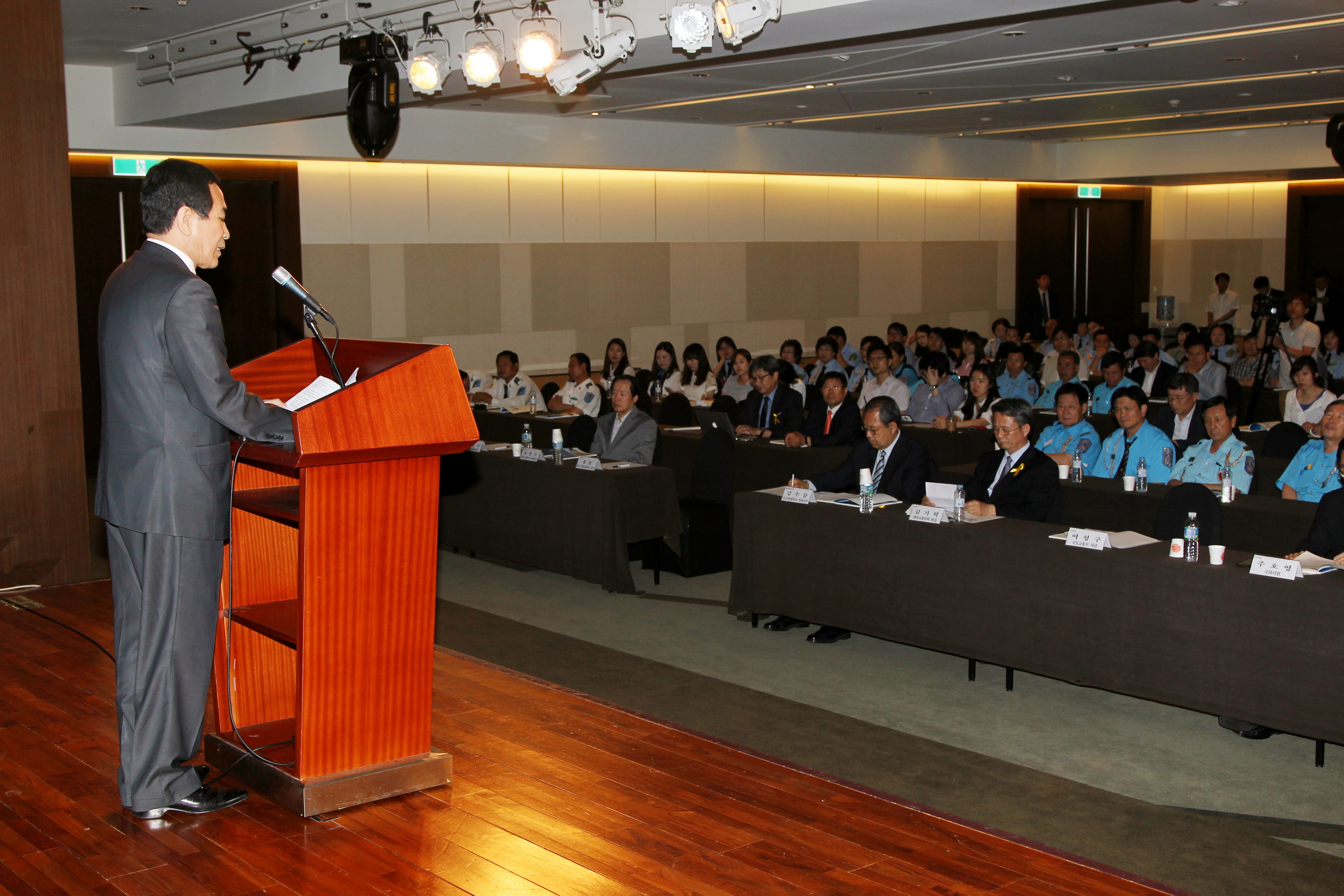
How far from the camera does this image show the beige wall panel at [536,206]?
12.5 meters

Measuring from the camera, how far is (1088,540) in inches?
182

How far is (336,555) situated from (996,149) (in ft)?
48.1

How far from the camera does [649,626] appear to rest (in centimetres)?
611

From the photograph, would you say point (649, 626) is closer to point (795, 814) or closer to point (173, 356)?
point (795, 814)

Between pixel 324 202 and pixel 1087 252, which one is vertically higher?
pixel 324 202

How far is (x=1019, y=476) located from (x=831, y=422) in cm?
274

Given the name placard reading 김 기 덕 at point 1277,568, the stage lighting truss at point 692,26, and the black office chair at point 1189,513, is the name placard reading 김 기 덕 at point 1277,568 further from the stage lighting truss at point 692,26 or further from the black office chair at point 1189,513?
the stage lighting truss at point 692,26

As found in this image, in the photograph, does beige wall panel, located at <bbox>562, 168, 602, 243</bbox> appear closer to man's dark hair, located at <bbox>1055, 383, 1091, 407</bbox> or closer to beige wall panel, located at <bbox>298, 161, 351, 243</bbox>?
beige wall panel, located at <bbox>298, 161, 351, 243</bbox>

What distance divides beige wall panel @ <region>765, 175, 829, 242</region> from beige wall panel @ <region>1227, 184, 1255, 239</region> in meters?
6.91

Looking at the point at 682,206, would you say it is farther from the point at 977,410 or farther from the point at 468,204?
the point at 977,410

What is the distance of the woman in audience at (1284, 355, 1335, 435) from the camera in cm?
771

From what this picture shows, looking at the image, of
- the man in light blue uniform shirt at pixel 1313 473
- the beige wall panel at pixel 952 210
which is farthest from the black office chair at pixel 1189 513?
the beige wall panel at pixel 952 210

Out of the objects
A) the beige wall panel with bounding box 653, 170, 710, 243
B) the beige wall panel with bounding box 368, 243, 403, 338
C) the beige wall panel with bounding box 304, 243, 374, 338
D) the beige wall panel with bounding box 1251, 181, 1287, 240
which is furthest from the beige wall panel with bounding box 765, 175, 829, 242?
the beige wall panel with bounding box 1251, 181, 1287, 240

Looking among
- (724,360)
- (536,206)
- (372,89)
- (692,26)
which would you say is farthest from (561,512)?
(536,206)
